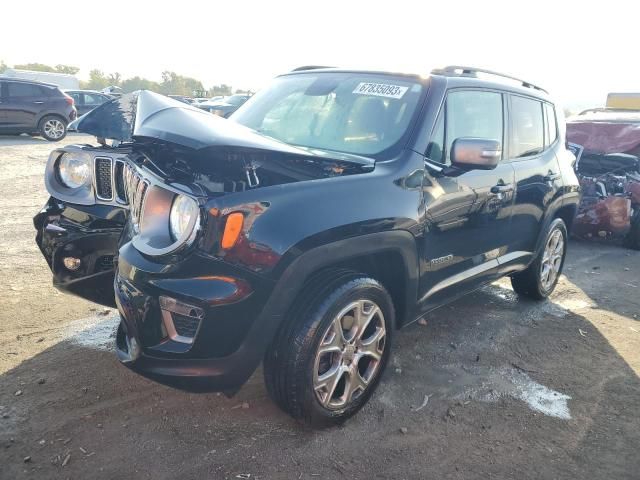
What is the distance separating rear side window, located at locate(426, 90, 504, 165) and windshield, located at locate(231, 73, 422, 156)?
0.21 metres

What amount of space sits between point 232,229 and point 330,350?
85 cm

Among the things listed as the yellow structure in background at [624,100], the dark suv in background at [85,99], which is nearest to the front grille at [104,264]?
the yellow structure in background at [624,100]

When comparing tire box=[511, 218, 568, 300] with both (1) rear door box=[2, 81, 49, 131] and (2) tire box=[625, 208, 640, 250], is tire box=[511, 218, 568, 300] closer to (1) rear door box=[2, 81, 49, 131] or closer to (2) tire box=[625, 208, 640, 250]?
(2) tire box=[625, 208, 640, 250]

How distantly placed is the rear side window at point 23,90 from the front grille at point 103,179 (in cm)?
1363

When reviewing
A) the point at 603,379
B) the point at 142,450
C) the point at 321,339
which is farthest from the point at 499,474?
the point at 142,450

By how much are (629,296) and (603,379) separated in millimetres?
2175

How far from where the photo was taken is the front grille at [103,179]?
3.11m

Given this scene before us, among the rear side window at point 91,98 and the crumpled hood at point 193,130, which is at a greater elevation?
the crumpled hood at point 193,130

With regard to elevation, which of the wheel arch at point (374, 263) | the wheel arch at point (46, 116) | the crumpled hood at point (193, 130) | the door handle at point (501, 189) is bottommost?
the wheel arch at point (46, 116)

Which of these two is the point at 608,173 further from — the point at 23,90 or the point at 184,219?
the point at 23,90

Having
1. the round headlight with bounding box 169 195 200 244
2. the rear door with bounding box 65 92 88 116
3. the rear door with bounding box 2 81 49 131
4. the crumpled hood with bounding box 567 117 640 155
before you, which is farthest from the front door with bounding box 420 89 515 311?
the rear door with bounding box 65 92 88 116

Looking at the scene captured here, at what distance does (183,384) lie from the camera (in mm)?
2379

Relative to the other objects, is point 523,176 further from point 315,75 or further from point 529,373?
point 315,75

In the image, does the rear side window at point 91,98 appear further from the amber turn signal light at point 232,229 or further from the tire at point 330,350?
the amber turn signal light at point 232,229
